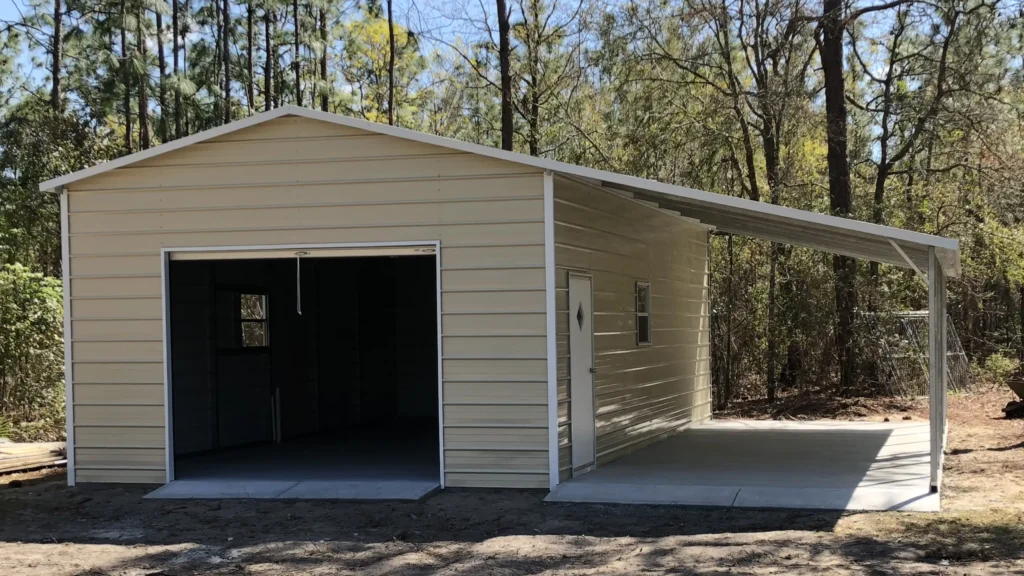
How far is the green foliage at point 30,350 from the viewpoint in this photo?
12922 mm

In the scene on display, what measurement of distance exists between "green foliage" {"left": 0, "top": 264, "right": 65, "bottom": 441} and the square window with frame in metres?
7.58

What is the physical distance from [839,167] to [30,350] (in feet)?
39.1

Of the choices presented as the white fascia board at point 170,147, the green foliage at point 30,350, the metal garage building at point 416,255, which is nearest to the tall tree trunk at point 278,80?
the green foliage at point 30,350

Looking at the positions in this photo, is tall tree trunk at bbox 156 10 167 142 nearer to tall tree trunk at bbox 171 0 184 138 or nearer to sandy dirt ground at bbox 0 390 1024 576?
tall tree trunk at bbox 171 0 184 138

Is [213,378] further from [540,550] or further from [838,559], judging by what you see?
[838,559]

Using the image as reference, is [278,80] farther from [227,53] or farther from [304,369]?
[304,369]

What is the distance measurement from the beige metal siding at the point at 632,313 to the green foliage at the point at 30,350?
7.54 meters

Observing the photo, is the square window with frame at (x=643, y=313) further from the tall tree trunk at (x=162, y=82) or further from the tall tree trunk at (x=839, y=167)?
the tall tree trunk at (x=162, y=82)

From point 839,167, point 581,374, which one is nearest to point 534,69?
point 839,167

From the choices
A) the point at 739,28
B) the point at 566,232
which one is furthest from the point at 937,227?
the point at 566,232

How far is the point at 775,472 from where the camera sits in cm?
838

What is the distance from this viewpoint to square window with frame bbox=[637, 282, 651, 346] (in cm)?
1033

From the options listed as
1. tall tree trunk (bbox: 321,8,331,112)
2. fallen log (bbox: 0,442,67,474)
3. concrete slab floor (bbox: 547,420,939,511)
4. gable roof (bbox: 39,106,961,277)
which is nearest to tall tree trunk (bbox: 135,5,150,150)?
tall tree trunk (bbox: 321,8,331,112)

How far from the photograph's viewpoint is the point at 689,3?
15.2 metres
